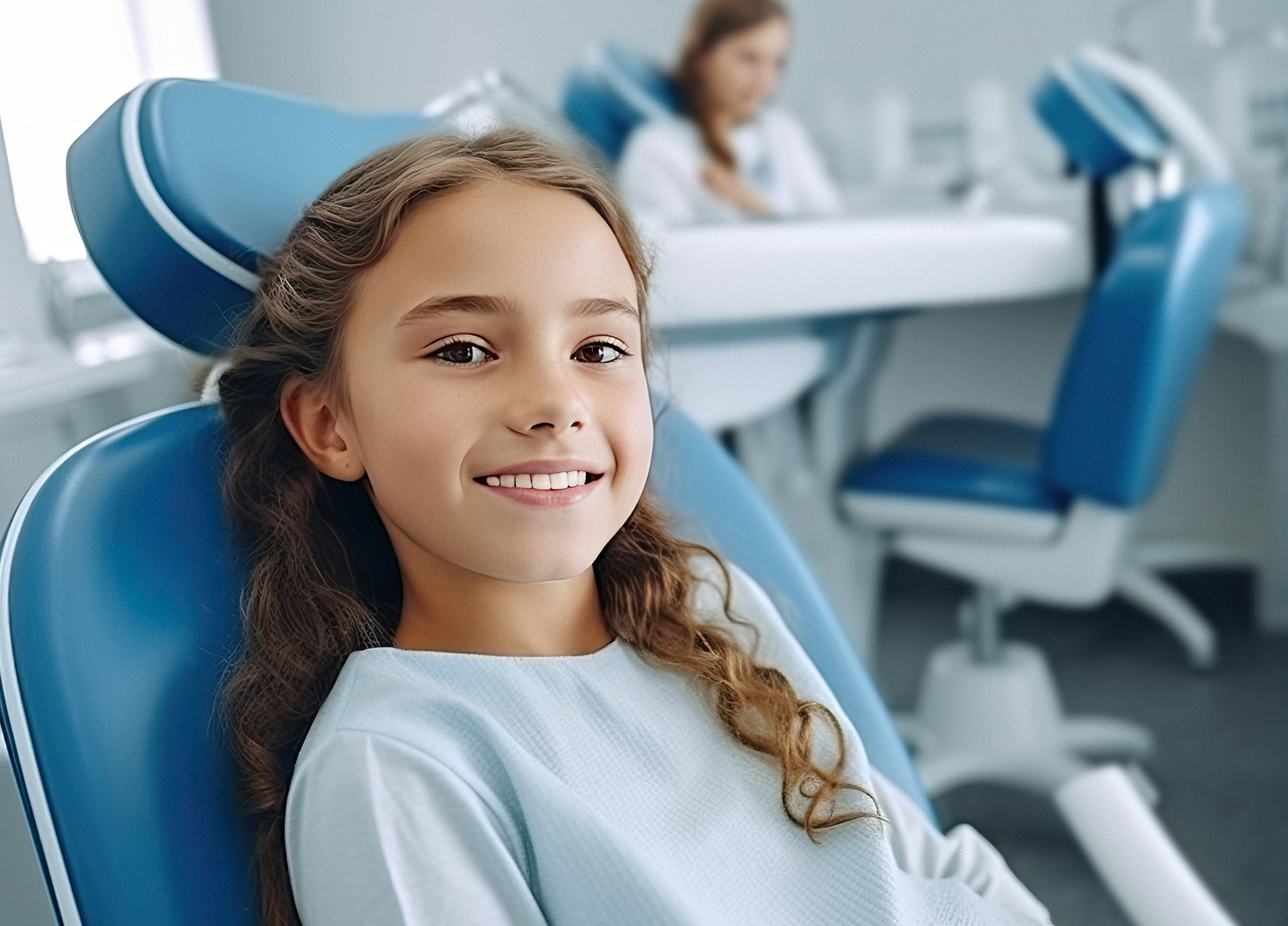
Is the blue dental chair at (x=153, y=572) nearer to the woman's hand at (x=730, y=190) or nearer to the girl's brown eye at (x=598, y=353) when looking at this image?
the girl's brown eye at (x=598, y=353)

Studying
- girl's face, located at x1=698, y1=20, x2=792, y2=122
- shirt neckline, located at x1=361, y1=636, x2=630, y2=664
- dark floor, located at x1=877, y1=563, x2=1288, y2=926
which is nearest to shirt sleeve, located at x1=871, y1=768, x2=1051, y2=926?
shirt neckline, located at x1=361, y1=636, x2=630, y2=664

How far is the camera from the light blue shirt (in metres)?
0.49

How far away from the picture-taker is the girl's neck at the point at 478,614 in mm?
610

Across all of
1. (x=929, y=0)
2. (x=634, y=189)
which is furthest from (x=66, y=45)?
(x=929, y=0)

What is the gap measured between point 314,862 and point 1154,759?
5.07 ft

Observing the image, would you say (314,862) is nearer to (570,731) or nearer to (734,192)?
(570,731)

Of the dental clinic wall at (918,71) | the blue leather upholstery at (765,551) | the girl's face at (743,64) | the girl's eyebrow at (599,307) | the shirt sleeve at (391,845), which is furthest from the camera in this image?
the dental clinic wall at (918,71)

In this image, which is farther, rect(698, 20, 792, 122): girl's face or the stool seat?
rect(698, 20, 792, 122): girl's face

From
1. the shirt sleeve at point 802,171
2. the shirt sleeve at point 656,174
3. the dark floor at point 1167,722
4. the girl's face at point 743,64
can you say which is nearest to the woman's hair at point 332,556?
the dark floor at point 1167,722

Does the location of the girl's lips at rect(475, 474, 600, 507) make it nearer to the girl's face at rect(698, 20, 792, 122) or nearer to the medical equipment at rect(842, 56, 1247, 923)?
the medical equipment at rect(842, 56, 1247, 923)

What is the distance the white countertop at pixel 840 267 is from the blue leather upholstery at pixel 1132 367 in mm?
90

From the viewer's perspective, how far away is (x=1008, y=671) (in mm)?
1651

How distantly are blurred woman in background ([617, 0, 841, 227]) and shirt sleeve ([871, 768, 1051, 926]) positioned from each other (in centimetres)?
137

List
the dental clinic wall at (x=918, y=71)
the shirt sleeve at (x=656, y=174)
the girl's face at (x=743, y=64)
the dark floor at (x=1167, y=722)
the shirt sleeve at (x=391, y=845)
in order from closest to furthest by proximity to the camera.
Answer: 1. the shirt sleeve at (x=391, y=845)
2. the dark floor at (x=1167, y=722)
3. the shirt sleeve at (x=656, y=174)
4. the girl's face at (x=743, y=64)
5. the dental clinic wall at (x=918, y=71)
